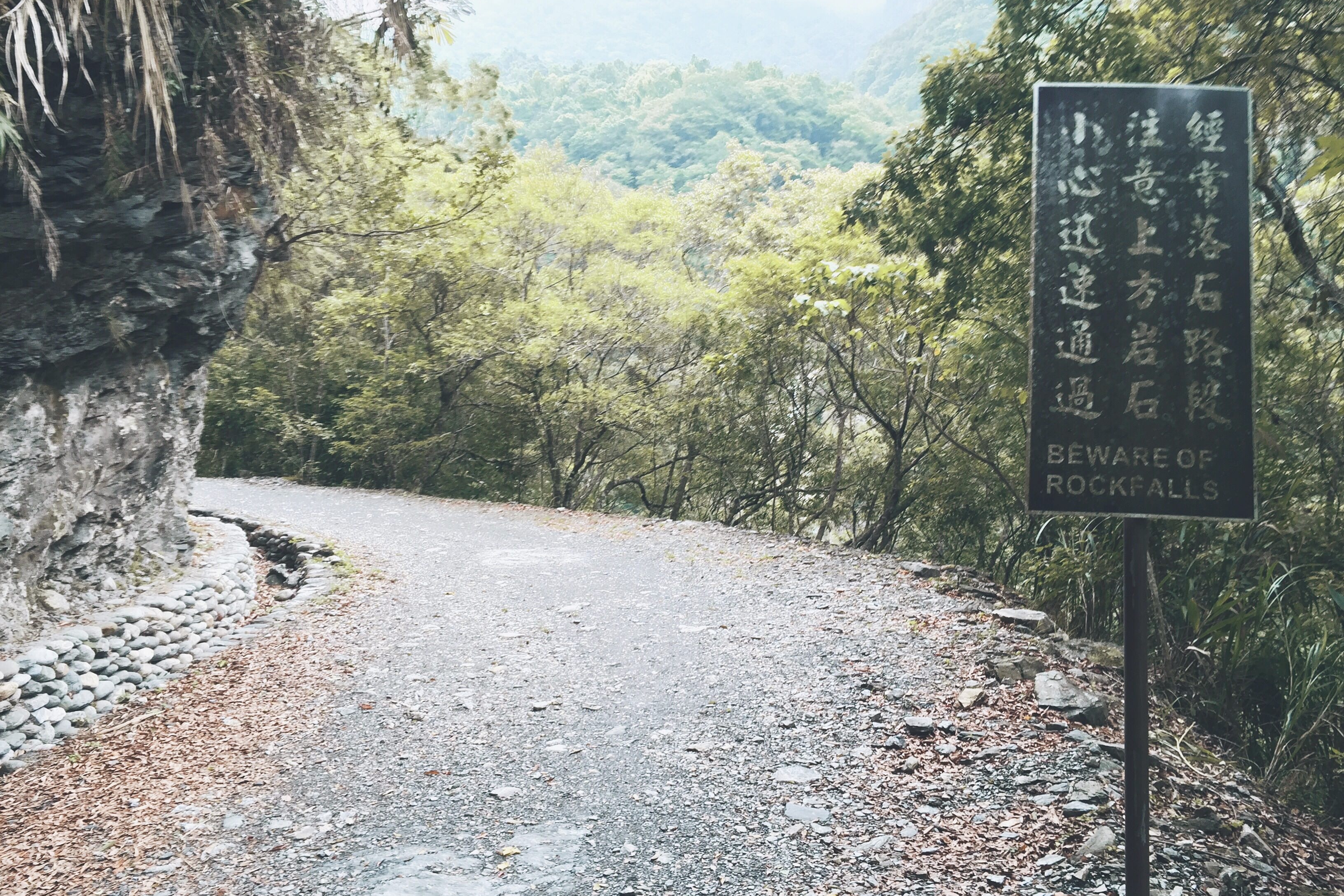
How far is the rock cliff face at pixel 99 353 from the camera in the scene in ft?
16.7

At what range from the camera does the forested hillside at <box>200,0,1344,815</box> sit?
4699 millimetres

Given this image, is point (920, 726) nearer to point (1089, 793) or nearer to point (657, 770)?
point (1089, 793)

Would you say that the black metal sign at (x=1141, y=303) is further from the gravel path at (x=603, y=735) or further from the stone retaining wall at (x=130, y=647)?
the stone retaining wall at (x=130, y=647)

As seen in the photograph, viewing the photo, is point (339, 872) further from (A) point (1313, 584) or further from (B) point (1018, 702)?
(A) point (1313, 584)

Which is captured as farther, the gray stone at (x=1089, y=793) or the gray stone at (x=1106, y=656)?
the gray stone at (x=1106, y=656)

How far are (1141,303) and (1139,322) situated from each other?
59 millimetres

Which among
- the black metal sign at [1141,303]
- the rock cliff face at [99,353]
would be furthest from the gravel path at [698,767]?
the black metal sign at [1141,303]

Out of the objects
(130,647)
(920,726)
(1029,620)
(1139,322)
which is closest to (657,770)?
(920,726)

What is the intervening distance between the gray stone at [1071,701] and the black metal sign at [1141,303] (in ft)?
7.14

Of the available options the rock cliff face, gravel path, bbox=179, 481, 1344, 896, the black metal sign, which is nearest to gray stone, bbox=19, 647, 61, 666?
the rock cliff face

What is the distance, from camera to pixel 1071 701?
14.2 feet

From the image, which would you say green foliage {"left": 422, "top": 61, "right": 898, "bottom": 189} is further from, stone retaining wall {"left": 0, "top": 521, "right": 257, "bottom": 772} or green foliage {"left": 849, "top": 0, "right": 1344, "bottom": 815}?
stone retaining wall {"left": 0, "top": 521, "right": 257, "bottom": 772}

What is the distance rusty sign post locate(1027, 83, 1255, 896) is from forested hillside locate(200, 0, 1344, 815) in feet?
1.05

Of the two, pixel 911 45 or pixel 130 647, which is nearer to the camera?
pixel 130 647
